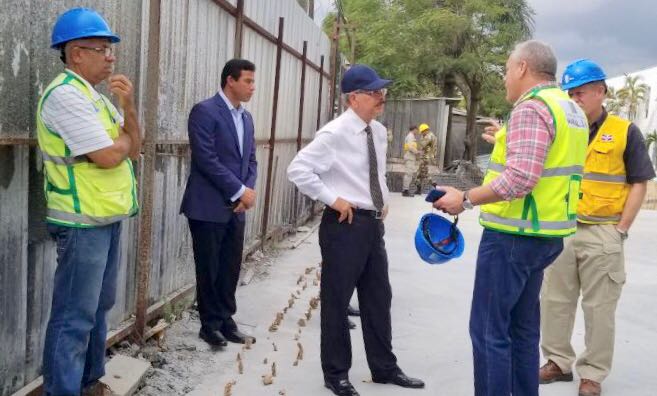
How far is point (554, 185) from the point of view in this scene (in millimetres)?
3238

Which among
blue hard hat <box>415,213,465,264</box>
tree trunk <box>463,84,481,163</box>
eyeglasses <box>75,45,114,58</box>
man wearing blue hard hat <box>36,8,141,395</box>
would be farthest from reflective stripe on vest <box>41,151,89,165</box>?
tree trunk <box>463,84,481,163</box>

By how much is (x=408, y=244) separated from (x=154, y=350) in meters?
5.66

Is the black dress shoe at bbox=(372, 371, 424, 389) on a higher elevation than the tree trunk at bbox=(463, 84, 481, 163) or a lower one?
lower

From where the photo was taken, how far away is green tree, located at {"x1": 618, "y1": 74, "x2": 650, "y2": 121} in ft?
171

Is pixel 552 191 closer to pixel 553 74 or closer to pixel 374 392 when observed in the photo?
pixel 553 74

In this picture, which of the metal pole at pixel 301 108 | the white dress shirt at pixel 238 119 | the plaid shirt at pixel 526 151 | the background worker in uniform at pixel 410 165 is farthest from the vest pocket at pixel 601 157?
the background worker in uniform at pixel 410 165

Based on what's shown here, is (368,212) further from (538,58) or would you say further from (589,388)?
(589,388)

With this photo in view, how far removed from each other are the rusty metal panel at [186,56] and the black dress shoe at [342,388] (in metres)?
2.10

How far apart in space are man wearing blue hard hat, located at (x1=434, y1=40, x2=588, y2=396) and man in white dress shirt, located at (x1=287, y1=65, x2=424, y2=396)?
702 mm

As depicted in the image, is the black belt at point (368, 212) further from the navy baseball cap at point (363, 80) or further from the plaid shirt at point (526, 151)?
the plaid shirt at point (526, 151)

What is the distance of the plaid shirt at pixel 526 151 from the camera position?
10.2ft

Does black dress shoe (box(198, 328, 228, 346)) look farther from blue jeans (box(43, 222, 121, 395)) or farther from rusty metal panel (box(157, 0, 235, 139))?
blue jeans (box(43, 222, 121, 395))

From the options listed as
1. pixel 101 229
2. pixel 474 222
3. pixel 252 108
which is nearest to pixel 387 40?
pixel 474 222

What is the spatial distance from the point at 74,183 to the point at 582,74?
9.88 ft
